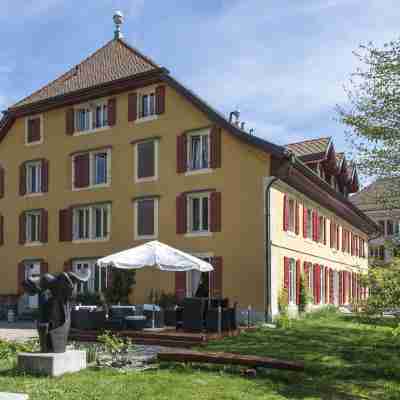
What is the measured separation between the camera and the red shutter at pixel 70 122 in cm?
2630

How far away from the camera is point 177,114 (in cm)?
2316

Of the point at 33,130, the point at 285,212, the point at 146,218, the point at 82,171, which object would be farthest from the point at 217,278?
the point at 33,130

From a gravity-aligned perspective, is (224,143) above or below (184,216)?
above

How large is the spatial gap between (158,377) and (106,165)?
16.8m

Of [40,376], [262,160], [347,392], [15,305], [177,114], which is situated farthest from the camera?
[15,305]

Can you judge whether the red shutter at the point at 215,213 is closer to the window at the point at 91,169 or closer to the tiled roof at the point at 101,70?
the window at the point at 91,169

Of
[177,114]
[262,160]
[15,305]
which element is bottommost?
[15,305]

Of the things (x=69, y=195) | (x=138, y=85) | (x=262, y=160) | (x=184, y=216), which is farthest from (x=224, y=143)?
(x=69, y=195)

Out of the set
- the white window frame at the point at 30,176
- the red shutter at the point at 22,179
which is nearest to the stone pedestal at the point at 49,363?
the white window frame at the point at 30,176

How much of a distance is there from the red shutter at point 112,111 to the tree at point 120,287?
240 inches

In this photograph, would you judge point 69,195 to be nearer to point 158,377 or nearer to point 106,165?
point 106,165

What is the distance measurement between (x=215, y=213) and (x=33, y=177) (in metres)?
9.84

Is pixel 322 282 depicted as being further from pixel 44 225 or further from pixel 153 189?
pixel 44 225

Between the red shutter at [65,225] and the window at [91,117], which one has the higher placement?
the window at [91,117]
